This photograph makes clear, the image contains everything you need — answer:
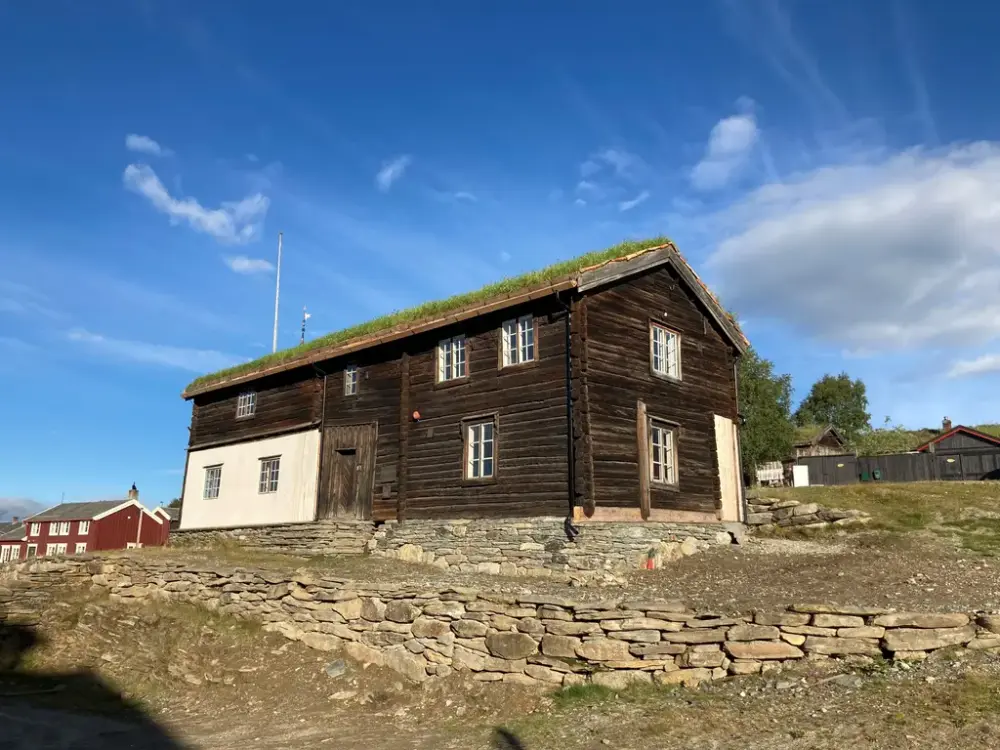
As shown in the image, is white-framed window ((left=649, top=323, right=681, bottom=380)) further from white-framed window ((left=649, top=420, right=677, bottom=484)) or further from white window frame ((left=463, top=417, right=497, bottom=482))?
white window frame ((left=463, top=417, right=497, bottom=482))

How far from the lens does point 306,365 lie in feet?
75.8

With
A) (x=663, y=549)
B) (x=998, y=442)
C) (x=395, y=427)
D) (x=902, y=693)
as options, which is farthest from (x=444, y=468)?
(x=998, y=442)

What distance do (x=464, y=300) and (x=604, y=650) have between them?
11573 millimetres

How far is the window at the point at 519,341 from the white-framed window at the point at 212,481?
42.7ft

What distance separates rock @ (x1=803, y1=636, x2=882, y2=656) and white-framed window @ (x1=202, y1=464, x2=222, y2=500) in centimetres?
2139

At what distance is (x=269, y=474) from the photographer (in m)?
23.9

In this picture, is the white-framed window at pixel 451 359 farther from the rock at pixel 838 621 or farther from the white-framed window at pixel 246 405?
the rock at pixel 838 621

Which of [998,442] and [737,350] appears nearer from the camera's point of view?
[737,350]

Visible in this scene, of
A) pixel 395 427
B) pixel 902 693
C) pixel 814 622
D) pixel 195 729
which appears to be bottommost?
pixel 195 729

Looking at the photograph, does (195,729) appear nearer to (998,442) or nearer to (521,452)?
(521,452)

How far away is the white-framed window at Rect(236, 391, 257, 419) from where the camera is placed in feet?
83.6

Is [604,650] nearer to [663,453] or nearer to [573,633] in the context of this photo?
[573,633]

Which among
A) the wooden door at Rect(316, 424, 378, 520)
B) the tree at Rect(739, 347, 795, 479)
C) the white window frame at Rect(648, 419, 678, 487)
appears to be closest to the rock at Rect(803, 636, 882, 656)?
the white window frame at Rect(648, 419, 678, 487)

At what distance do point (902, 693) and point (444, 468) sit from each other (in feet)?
41.1
